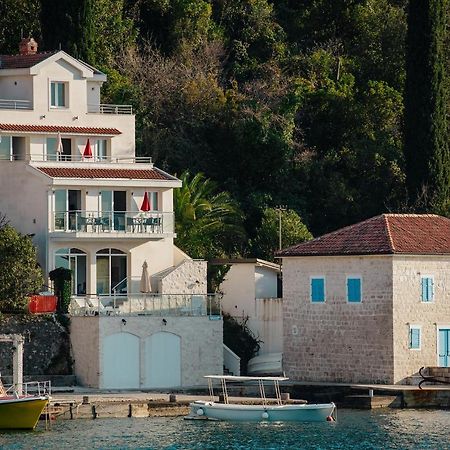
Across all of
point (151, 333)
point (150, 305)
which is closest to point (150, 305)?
point (150, 305)

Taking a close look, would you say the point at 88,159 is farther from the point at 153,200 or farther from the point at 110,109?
the point at 110,109

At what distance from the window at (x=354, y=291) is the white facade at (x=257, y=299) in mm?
6019

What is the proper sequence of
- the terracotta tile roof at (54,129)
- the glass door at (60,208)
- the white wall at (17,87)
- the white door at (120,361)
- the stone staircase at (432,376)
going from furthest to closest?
the white wall at (17,87), the terracotta tile roof at (54,129), the glass door at (60,208), the stone staircase at (432,376), the white door at (120,361)

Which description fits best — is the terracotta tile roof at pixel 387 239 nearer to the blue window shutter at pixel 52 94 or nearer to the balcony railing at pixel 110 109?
the balcony railing at pixel 110 109

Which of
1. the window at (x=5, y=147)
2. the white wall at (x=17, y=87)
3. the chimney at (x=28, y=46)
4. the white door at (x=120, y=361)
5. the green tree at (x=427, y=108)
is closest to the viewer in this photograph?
the white door at (x=120, y=361)

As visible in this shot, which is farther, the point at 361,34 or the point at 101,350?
the point at 361,34

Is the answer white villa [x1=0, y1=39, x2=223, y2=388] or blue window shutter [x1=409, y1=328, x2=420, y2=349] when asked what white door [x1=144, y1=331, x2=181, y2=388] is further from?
blue window shutter [x1=409, y1=328, x2=420, y2=349]

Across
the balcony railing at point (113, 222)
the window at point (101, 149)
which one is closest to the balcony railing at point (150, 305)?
the balcony railing at point (113, 222)

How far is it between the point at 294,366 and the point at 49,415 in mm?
13660

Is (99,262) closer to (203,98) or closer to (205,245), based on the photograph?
(205,245)

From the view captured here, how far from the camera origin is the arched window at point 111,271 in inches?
3775

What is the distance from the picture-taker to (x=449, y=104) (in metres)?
116

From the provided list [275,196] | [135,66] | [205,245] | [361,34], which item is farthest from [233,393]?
[361,34]

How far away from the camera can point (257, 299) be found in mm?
98438
